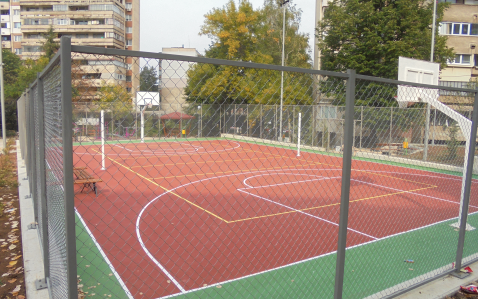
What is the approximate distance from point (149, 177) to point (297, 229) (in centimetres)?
753

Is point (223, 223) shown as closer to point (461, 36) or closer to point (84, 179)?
point (84, 179)

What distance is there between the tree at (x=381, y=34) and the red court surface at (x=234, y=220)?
12.6 metres

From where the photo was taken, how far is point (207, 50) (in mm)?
38094

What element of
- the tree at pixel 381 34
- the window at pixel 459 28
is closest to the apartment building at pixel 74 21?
the tree at pixel 381 34

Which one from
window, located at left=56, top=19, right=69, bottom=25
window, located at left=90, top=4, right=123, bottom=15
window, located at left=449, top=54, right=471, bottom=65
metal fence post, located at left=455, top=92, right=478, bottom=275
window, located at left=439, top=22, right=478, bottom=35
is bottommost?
metal fence post, located at left=455, top=92, right=478, bottom=275

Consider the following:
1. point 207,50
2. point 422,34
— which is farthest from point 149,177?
point 207,50

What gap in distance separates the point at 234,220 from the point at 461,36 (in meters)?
34.9

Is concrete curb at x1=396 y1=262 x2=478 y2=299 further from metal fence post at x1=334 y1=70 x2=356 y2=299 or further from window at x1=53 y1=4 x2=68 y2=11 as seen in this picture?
window at x1=53 y1=4 x2=68 y2=11

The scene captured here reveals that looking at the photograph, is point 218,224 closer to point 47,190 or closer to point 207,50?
point 47,190

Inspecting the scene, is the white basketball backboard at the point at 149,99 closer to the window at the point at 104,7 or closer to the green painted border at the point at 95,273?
the green painted border at the point at 95,273

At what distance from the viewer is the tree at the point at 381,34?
2356cm

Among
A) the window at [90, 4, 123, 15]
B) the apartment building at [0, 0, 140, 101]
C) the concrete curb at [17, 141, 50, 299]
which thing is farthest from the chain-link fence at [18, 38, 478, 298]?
the window at [90, 4, 123, 15]

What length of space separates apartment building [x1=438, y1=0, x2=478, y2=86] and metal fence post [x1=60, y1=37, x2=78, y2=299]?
36009 millimetres

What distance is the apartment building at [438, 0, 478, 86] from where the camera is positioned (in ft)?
108
